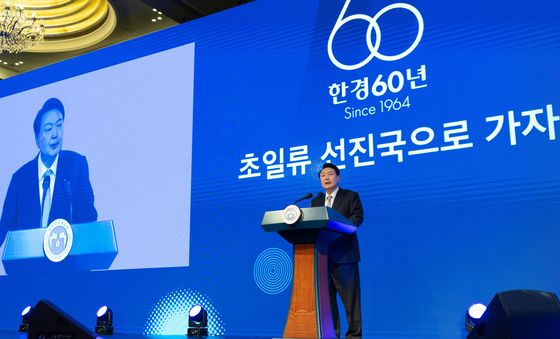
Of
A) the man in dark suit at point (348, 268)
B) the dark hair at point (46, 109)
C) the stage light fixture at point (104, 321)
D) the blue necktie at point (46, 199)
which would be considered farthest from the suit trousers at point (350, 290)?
the dark hair at point (46, 109)

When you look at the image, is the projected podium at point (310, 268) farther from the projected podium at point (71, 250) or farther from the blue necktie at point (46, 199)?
the blue necktie at point (46, 199)

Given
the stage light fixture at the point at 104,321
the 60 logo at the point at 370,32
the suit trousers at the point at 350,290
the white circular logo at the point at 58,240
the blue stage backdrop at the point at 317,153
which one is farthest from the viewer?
the white circular logo at the point at 58,240

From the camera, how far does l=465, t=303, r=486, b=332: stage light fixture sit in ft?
11.4

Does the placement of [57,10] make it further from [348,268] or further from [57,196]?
[348,268]

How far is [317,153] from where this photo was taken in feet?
14.6

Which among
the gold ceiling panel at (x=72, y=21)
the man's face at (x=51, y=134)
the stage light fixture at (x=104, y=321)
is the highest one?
the gold ceiling panel at (x=72, y=21)

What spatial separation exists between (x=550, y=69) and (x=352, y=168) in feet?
4.95

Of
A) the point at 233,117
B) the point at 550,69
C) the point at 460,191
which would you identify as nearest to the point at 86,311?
the point at 233,117

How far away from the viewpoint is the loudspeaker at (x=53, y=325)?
1842 millimetres

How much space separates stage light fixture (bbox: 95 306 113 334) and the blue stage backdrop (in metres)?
0.11

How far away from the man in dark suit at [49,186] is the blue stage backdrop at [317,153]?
5.9 inches

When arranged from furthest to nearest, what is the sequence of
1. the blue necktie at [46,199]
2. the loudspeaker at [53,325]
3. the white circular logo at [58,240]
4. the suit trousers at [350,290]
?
the blue necktie at [46,199], the white circular logo at [58,240], the suit trousers at [350,290], the loudspeaker at [53,325]

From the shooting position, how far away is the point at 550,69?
3695 mm

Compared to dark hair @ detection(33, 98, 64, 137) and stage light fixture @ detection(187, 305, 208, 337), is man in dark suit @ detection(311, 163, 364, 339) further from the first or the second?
dark hair @ detection(33, 98, 64, 137)
